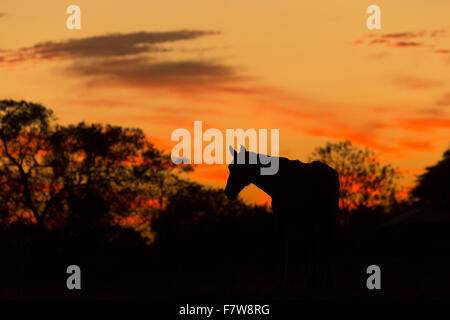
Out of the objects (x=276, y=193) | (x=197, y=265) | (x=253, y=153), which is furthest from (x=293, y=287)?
(x=197, y=265)

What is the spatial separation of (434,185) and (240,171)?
65.4 meters

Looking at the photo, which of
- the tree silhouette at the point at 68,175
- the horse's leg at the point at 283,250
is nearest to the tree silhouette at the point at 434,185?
the tree silhouette at the point at 68,175

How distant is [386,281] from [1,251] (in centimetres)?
2909

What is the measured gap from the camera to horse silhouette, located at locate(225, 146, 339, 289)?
53.5 feet

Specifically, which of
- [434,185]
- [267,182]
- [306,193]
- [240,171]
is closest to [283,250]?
[306,193]

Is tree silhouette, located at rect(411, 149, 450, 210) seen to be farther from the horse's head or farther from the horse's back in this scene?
the horse's head

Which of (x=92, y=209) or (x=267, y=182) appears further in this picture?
(x=92, y=209)

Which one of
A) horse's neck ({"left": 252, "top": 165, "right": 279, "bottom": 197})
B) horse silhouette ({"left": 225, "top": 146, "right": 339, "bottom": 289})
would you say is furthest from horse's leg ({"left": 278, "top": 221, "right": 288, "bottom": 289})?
horse's neck ({"left": 252, "top": 165, "right": 279, "bottom": 197})

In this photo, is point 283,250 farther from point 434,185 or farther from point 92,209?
point 434,185

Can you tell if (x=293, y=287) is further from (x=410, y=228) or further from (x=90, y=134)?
(x=410, y=228)

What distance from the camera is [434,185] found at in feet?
255

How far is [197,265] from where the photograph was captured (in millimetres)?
31609

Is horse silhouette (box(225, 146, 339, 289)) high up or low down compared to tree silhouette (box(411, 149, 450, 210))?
down
